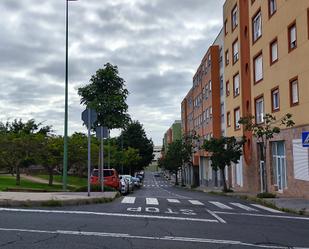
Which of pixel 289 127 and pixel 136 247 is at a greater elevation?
pixel 289 127

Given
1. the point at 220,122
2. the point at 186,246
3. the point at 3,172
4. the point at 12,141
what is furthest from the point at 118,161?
the point at 186,246

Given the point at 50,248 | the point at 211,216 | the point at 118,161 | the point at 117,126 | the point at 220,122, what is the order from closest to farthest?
the point at 50,248, the point at 211,216, the point at 117,126, the point at 220,122, the point at 118,161

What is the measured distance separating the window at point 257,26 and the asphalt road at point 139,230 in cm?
2286

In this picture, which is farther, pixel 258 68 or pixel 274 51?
pixel 258 68

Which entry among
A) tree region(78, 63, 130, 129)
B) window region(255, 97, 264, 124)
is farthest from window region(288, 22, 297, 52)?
tree region(78, 63, 130, 129)

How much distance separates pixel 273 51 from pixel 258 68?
405 centimetres

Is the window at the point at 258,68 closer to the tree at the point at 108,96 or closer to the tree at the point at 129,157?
the tree at the point at 108,96

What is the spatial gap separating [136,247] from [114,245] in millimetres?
399

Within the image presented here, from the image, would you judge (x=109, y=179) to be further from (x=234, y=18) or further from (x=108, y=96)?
(x=234, y=18)

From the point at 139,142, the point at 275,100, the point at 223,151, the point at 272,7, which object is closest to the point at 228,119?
the point at 223,151

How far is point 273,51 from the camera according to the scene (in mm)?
31844

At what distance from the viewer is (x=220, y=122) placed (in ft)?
195

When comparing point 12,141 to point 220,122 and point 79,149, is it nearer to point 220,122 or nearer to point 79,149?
point 79,149

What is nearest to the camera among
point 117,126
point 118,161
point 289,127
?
point 289,127
